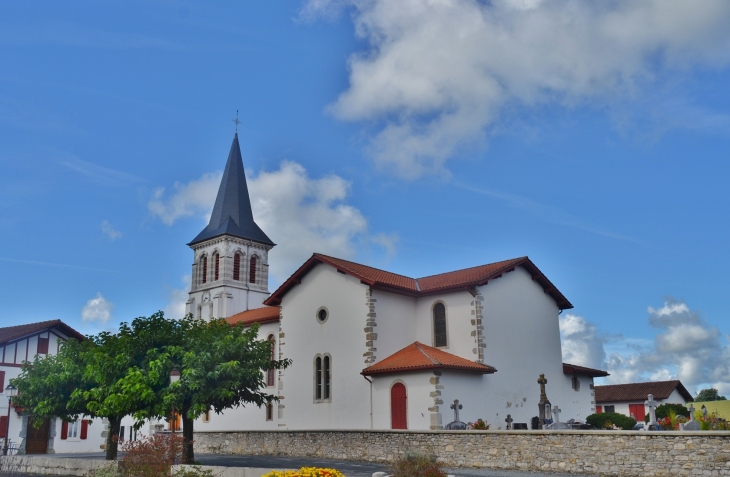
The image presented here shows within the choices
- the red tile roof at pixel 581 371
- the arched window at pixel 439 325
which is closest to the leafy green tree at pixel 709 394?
the red tile roof at pixel 581 371

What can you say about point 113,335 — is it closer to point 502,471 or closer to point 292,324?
point 292,324

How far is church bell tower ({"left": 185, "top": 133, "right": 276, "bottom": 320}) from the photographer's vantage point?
56.3 meters

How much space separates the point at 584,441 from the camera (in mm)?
19219

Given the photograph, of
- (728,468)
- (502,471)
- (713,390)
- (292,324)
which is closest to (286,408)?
(292,324)

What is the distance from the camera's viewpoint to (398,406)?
2816 centimetres

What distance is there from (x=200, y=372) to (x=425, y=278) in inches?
578

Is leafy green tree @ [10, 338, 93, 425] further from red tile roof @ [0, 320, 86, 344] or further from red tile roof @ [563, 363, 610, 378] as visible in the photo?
red tile roof @ [563, 363, 610, 378]

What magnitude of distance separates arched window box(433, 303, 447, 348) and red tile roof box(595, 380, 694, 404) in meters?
22.5

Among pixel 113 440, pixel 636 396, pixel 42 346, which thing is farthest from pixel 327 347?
pixel 636 396

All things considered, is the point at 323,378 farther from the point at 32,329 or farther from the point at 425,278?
the point at 32,329

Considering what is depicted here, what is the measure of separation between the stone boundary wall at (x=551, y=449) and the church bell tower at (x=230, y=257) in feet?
99.1

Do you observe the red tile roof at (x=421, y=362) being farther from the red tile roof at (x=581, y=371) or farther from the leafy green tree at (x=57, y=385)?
the leafy green tree at (x=57, y=385)

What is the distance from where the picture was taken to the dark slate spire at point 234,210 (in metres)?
58.2

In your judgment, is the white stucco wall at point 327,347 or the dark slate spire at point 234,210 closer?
the white stucco wall at point 327,347
